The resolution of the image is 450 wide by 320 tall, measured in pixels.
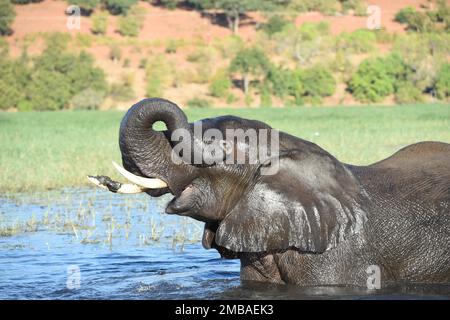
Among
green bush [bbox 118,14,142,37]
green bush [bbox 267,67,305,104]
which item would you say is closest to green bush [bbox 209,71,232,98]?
green bush [bbox 267,67,305,104]

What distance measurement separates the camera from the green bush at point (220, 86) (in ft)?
179

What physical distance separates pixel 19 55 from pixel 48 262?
53.2 m

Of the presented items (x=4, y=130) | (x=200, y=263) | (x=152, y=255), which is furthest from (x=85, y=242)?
(x=4, y=130)

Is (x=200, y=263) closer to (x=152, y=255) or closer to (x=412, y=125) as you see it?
(x=152, y=255)

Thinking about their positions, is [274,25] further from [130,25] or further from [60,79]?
[60,79]

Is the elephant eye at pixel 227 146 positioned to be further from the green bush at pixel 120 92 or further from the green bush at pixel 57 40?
the green bush at pixel 57 40

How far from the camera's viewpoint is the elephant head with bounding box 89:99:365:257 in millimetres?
6355

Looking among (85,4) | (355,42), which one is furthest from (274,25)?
(85,4)

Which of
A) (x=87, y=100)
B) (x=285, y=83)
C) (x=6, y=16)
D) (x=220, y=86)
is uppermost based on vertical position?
(x=6, y=16)

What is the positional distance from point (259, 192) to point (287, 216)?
244 millimetres

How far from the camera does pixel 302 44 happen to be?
6203 centimetres

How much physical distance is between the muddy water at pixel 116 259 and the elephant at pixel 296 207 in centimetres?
19

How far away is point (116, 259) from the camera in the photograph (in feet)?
30.5

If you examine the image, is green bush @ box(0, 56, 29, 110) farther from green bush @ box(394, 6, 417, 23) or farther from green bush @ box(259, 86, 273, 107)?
green bush @ box(394, 6, 417, 23)
